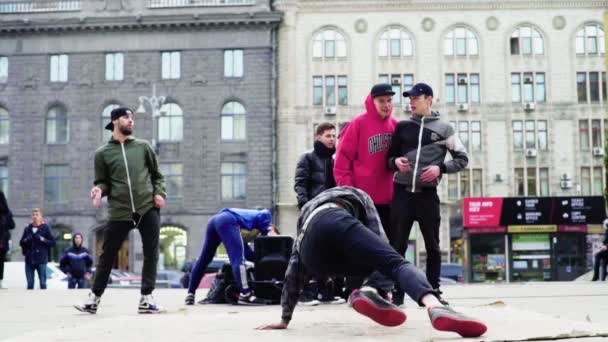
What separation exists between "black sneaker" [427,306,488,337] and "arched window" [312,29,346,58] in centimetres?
4048

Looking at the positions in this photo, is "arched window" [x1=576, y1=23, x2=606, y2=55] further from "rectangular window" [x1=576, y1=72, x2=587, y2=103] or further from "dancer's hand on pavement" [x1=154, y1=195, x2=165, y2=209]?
"dancer's hand on pavement" [x1=154, y1=195, x2=165, y2=209]

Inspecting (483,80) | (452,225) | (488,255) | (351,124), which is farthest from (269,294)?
(483,80)

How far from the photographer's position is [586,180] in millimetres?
43906

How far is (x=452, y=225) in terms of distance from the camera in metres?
43.0

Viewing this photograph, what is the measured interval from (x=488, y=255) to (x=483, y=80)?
34.0ft

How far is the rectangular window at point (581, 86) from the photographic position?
44.6 metres

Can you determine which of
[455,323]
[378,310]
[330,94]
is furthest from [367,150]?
[330,94]

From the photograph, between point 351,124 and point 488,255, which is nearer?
point 351,124

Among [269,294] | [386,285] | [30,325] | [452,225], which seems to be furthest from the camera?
[452,225]

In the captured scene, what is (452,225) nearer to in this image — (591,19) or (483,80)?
(483,80)

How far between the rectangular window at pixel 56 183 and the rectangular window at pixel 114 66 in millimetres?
5306

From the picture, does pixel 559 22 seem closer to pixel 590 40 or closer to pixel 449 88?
pixel 590 40

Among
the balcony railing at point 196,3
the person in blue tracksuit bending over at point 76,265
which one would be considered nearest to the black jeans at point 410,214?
the person in blue tracksuit bending over at point 76,265

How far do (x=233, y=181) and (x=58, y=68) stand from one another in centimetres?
1127
